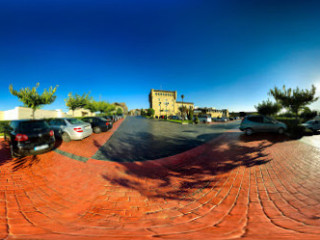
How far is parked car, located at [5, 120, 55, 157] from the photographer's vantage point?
3.84 m

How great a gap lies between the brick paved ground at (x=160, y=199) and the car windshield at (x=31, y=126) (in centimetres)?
115

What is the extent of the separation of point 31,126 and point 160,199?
562 centimetres

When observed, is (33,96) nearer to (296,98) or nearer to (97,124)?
(97,124)

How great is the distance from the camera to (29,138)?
3971mm

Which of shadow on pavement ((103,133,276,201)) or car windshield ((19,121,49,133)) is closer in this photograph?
shadow on pavement ((103,133,276,201))

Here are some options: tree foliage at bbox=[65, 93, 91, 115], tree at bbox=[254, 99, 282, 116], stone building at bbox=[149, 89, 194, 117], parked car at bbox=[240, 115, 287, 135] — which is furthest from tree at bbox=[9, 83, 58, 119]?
stone building at bbox=[149, 89, 194, 117]

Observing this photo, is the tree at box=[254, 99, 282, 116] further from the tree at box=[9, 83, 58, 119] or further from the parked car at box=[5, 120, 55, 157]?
the tree at box=[9, 83, 58, 119]

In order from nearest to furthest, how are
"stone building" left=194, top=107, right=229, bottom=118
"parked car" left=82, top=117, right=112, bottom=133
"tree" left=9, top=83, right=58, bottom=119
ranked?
"parked car" left=82, top=117, right=112, bottom=133, "tree" left=9, top=83, right=58, bottom=119, "stone building" left=194, top=107, right=229, bottom=118

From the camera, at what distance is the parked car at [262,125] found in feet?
23.1

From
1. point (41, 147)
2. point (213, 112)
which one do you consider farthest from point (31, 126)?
point (213, 112)

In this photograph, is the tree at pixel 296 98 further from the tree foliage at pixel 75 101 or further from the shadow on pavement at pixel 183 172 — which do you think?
the tree foliage at pixel 75 101

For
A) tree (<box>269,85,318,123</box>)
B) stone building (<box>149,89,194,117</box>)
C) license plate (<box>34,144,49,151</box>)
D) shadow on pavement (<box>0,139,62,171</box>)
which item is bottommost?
shadow on pavement (<box>0,139,62,171</box>)

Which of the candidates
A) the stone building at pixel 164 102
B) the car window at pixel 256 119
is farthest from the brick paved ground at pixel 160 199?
the stone building at pixel 164 102

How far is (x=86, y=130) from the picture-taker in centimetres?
683
